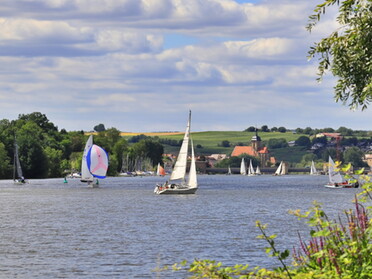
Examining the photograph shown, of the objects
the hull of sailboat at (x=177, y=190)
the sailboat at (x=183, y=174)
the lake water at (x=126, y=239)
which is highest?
the sailboat at (x=183, y=174)

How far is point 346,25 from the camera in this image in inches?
894

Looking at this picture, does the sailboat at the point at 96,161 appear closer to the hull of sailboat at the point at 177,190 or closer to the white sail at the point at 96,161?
the white sail at the point at 96,161

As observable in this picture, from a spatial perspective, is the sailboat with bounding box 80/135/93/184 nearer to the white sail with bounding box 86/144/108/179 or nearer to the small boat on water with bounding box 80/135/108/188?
the small boat on water with bounding box 80/135/108/188

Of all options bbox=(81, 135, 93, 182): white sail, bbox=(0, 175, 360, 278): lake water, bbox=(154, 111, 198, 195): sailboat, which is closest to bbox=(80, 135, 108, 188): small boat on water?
bbox=(81, 135, 93, 182): white sail

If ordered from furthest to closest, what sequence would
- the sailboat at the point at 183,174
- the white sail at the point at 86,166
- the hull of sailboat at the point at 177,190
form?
the white sail at the point at 86,166
the hull of sailboat at the point at 177,190
the sailboat at the point at 183,174

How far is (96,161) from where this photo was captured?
509 ft

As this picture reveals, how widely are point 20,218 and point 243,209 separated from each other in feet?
79.7

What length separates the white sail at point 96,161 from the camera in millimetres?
154375

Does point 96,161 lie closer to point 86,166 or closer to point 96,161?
point 96,161

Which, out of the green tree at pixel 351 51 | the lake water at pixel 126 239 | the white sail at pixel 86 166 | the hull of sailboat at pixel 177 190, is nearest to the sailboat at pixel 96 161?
the white sail at pixel 86 166

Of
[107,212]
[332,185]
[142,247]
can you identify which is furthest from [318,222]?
[332,185]

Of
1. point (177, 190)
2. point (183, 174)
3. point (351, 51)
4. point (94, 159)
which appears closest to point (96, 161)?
point (94, 159)

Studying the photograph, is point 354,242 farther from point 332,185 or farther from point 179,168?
point 332,185

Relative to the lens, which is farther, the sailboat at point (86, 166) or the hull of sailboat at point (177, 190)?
the sailboat at point (86, 166)
